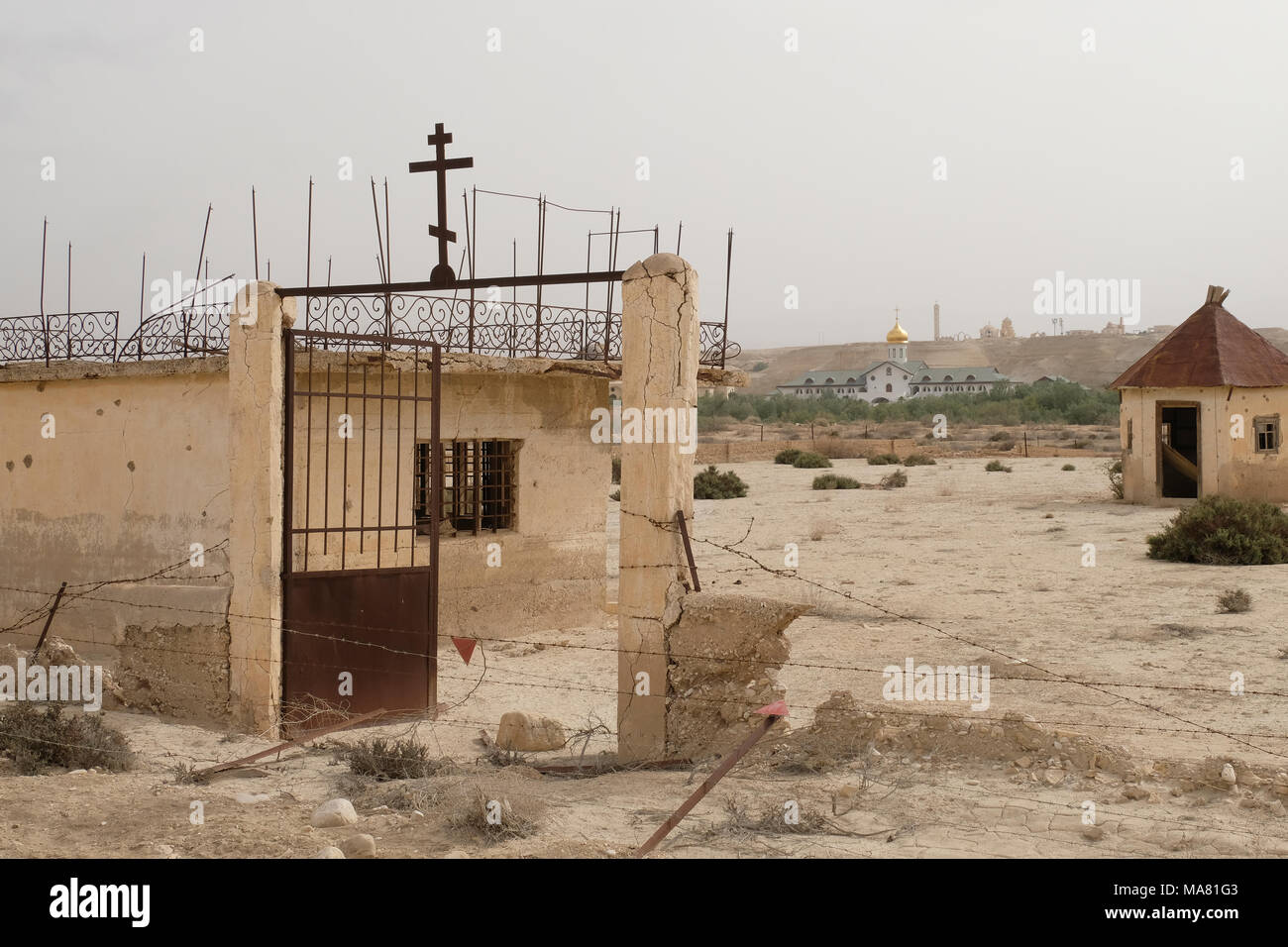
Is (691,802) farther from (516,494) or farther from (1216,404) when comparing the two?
(1216,404)

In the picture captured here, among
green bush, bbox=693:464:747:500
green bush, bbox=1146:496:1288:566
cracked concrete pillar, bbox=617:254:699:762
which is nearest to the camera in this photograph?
cracked concrete pillar, bbox=617:254:699:762

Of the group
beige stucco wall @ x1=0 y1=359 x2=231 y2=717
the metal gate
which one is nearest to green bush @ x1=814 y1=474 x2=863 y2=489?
the metal gate

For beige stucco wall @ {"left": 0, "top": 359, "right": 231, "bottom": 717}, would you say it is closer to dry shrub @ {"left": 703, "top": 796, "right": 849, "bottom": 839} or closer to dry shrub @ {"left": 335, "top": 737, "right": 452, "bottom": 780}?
dry shrub @ {"left": 335, "top": 737, "right": 452, "bottom": 780}

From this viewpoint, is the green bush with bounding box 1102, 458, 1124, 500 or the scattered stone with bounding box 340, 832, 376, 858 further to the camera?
the green bush with bounding box 1102, 458, 1124, 500

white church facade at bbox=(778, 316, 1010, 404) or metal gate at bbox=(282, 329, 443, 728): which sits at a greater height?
white church facade at bbox=(778, 316, 1010, 404)

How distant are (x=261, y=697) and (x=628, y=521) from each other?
11.5 ft

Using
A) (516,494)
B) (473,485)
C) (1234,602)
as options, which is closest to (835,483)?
(1234,602)

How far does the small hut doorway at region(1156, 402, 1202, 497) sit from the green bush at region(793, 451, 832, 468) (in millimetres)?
13707

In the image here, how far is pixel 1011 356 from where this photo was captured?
14488 cm

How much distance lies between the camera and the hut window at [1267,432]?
22953 mm

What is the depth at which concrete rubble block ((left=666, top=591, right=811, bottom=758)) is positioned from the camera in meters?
7.37

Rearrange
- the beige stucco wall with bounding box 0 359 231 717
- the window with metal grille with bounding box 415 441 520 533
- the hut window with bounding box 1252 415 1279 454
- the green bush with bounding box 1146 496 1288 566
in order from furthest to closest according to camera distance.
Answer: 1. the hut window with bounding box 1252 415 1279 454
2. the green bush with bounding box 1146 496 1288 566
3. the window with metal grille with bounding box 415 441 520 533
4. the beige stucco wall with bounding box 0 359 231 717

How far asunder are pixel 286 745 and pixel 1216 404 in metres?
21.2

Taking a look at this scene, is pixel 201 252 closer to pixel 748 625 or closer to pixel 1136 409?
pixel 748 625
